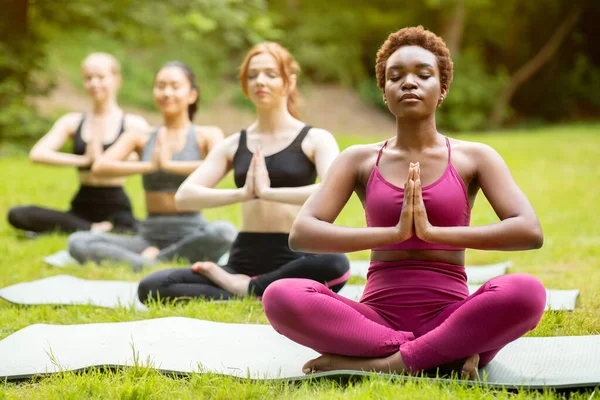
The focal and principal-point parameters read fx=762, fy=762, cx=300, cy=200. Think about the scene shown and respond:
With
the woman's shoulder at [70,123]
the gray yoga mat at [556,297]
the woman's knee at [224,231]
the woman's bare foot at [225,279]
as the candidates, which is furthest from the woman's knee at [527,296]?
the woman's shoulder at [70,123]

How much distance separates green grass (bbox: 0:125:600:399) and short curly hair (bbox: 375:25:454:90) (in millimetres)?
1149

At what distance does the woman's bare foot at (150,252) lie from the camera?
5086 millimetres

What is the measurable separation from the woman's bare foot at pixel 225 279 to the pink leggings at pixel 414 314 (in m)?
1.21

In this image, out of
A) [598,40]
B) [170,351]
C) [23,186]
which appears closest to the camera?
[170,351]

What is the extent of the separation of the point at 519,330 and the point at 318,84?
53.6 feet

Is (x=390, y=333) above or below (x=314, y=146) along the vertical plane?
below

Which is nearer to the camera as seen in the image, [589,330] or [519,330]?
[519,330]

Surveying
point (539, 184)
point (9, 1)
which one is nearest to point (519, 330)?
point (539, 184)

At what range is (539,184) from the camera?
9578 millimetres

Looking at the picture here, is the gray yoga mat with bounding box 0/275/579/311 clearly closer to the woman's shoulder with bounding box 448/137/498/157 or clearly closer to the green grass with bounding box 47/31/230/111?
the woman's shoulder with bounding box 448/137/498/157

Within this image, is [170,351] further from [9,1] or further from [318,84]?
[318,84]

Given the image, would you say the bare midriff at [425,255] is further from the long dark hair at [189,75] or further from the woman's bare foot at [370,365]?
the long dark hair at [189,75]

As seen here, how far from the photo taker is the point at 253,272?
408 cm

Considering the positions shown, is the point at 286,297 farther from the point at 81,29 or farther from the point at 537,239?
the point at 81,29
